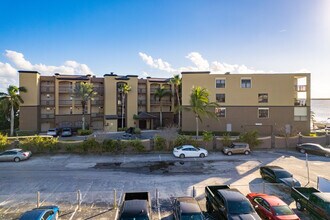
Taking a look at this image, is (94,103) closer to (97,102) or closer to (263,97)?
(97,102)

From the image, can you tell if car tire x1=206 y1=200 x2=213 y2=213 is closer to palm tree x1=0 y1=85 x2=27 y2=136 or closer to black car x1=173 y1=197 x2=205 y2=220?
black car x1=173 y1=197 x2=205 y2=220

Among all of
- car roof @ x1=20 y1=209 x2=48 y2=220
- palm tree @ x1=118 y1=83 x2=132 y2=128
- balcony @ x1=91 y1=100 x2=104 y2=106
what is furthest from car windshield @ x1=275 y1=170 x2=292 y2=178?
balcony @ x1=91 y1=100 x2=104 y2=106

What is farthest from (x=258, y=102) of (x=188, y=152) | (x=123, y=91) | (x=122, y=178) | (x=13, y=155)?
(x=13, y=155)

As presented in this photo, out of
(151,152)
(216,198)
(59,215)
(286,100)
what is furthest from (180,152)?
(286,100)

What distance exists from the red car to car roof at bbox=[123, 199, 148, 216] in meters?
6.36

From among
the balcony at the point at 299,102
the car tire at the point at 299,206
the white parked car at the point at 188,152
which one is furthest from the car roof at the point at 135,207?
the balcony at the point at 299,102

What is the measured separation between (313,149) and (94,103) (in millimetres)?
42865

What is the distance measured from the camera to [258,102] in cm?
4025

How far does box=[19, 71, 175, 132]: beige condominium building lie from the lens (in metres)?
45.0

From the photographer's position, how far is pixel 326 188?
14891 millimetres

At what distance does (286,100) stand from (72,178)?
3786 cm

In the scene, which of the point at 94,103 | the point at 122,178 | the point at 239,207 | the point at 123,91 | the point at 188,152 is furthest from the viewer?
the point at 94,103

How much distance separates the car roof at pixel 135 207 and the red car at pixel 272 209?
250 inches

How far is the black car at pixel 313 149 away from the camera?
1052 inches
